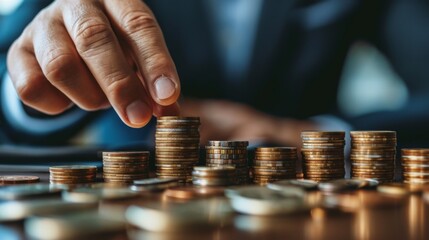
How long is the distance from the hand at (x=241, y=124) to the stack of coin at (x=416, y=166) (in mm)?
785

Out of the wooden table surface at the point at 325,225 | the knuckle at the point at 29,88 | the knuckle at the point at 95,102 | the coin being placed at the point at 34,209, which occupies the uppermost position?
the knuckle at the point at 29,88

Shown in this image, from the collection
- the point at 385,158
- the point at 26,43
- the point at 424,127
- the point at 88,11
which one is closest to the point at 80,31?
the point at 88,11

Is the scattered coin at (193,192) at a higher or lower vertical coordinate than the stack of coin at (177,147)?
lower

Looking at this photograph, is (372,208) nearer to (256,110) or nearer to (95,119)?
(256,110)

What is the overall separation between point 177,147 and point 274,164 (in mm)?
179

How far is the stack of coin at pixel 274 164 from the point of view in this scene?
847 millimetres

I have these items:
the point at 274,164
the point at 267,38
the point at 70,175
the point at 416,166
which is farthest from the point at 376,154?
the point at 267,38

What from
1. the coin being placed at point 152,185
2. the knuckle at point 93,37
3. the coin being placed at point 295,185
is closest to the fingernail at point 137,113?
the knuckle at point 93,37

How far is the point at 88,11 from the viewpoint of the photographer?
3.41ft

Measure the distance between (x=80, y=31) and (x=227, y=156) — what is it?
0.41m

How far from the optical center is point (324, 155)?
34.0 inches

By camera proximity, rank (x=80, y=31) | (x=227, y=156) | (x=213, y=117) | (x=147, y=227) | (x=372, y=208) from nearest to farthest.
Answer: (x=147, y=227)
(x=372, y=208)
(x=227, y=156)
(x=80, y=31)
(x=213, y=117)

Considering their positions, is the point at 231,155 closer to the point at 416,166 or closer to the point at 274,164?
the point at 274,164

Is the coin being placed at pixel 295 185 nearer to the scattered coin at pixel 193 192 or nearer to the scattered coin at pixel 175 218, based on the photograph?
the scattered coin at pixel 193 192
